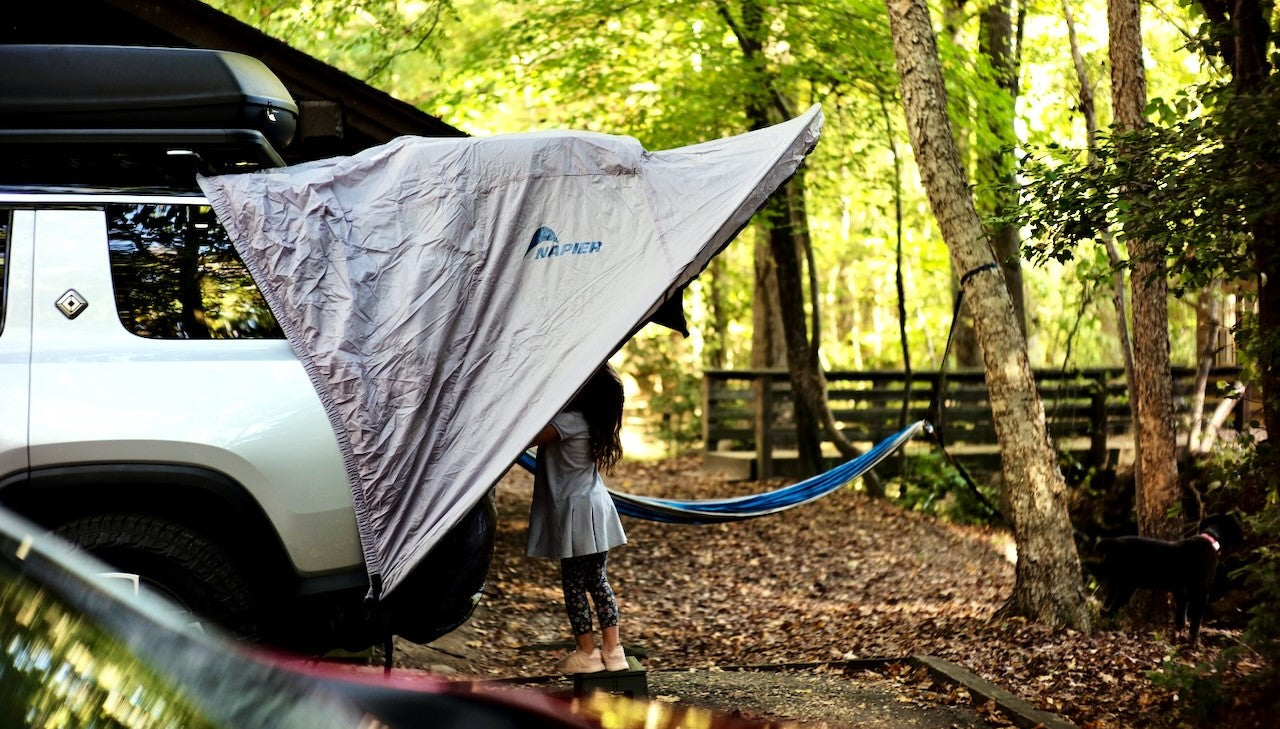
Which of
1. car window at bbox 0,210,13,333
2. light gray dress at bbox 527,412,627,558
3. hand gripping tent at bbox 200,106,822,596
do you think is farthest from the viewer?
light gray dress at bbox 527,412,627,558

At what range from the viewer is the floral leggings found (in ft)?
17.4

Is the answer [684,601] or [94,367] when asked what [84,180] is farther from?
[684,601]

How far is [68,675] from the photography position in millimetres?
1958

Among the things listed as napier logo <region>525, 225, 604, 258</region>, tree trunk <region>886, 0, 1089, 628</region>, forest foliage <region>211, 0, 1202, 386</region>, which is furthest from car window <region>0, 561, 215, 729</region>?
forest foliage <region>211, 0, 1202, 386</region>

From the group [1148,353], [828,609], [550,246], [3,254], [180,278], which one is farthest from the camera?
[828,609]

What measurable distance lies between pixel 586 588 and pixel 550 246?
1.64 meters

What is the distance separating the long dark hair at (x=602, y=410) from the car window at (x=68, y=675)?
323 cm

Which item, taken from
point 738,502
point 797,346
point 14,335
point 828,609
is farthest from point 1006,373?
point 797,346

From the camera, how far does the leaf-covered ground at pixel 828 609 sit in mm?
6027

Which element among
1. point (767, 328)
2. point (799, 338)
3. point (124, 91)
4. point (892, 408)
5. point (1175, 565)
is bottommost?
point (1175, 565)

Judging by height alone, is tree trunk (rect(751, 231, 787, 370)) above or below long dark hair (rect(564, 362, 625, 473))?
above

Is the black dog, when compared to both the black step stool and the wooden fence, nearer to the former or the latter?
the black step stool

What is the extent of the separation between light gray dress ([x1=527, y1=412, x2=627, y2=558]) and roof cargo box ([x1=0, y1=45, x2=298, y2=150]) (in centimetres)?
191

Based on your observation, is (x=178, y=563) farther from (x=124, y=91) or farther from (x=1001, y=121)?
(x=1001, y=121)
